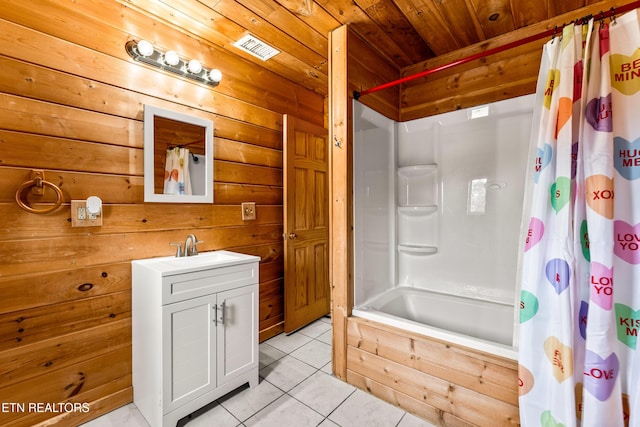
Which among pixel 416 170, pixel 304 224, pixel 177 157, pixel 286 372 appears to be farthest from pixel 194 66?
pixel 286 372

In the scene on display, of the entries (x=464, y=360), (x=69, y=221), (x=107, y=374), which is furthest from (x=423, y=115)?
(x=107, y=374)

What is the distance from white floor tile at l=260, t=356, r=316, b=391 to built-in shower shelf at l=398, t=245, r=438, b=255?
3.97 feet

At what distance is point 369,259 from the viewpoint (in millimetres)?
2184

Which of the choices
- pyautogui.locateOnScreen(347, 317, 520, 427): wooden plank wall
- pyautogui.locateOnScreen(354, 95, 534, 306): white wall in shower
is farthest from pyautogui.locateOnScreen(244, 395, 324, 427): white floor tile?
pyautogui.locateOnScreen(354, 95, 534, 306): white wall in shower

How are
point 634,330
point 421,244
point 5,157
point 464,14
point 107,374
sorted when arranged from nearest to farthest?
point 634,330
point 5,157
point 107,374
point 464,14
point 421,244

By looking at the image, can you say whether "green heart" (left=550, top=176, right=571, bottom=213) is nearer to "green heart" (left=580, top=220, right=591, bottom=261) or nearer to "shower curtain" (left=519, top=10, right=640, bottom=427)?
"shower curtain" (left=519, top=10, right=640, bottom=427)

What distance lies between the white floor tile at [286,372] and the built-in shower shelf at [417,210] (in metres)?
1.46

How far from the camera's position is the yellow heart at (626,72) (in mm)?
1135

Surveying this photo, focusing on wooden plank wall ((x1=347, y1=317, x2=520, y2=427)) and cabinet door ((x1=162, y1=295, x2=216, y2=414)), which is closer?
wooden plank wall ((x1=347, y1=317, x2=520, y2=427))

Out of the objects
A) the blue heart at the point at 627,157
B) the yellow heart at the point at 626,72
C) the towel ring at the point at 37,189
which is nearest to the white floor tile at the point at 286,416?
the towel ring at the point at 37,189

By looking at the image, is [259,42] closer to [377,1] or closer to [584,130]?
[377,1]

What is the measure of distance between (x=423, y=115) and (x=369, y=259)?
4.44 ft

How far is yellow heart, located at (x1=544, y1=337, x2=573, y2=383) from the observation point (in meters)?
1.14

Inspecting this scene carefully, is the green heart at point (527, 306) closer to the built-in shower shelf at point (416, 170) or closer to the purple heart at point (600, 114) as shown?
the purple heart at point (600, 114)
